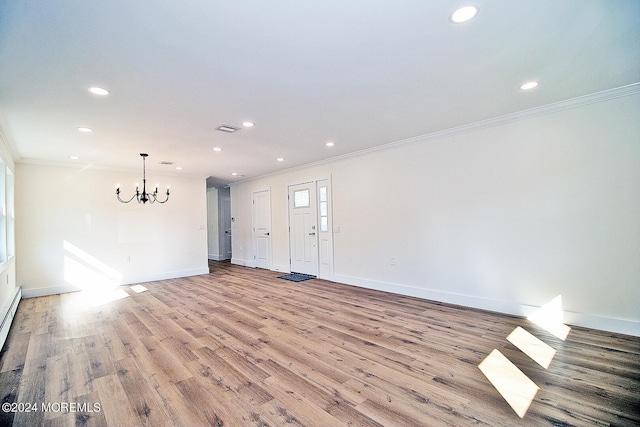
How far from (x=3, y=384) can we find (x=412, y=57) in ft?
13.7

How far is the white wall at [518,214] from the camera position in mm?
2953

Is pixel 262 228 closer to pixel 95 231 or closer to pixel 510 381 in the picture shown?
pixel 95 231

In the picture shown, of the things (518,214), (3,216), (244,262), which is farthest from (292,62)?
(244,262)

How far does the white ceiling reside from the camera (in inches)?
67.6

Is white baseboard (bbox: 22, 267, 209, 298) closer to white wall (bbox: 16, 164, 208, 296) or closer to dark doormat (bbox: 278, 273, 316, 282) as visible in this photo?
white wall (bbox: 16, 164, 208, 296)

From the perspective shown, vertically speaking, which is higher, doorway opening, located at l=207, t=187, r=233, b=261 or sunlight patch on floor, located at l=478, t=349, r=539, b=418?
doorway opening, located at l=207, t=187, r=233, b=261

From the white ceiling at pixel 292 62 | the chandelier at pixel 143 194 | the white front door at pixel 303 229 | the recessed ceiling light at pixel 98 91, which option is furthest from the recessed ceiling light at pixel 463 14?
the chandelier at pixel 143 194

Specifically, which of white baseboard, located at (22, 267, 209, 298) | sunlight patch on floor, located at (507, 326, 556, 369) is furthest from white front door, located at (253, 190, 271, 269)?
sunlight patch on floor, located at (507, 326, 556, 369)

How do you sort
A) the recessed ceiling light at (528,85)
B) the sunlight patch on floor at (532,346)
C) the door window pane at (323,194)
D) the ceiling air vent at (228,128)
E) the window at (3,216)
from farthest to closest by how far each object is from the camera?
the door window pane at (323,194)
the window at (3,216)
the ceiling air vent at (228,128)
the recessed ceiling light at (528,85)
the sunlight patch on floor at (532,346)

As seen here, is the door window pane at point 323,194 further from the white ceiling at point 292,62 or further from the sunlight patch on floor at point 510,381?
the sunlight patch on floor at point 510,381

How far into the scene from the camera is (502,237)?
3.67m

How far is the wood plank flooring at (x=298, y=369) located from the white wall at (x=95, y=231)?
1513 millimetres

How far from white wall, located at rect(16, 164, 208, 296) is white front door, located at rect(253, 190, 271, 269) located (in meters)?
1.47

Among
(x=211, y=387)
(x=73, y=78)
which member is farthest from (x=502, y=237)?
(x=73, y=78)
